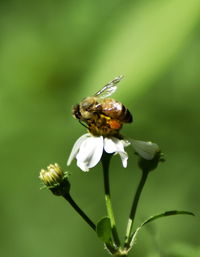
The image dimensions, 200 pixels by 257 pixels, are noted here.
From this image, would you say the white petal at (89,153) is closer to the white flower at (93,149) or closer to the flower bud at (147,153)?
the white flower at (93,149)

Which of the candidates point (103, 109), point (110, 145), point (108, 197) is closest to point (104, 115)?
point (103, 109)

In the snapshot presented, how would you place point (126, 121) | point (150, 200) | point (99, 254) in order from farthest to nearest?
point (150, 200), point (99, 254), point (126, 121)

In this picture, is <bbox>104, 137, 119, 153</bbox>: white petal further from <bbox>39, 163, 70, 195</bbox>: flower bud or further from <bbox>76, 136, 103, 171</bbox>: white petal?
<bbox>39, 163, 70, 195</bbox>: flower bud

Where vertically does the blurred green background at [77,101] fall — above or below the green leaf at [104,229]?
above

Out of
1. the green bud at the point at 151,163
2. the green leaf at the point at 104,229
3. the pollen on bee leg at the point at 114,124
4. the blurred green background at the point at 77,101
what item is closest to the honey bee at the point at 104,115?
the pollen on bee leg at the point at 114,124

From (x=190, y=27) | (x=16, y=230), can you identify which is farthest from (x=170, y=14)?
(x=16, y=230)

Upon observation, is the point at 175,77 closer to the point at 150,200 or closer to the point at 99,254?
the point at 150,200

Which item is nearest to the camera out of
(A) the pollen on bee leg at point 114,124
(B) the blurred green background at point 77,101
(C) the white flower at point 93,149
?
(C) the white flower at point 93,149

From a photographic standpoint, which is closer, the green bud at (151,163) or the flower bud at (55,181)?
the flower bud at (55,181)

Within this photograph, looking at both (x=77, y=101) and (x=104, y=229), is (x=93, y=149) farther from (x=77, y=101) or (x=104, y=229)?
(x=77, y=101)
